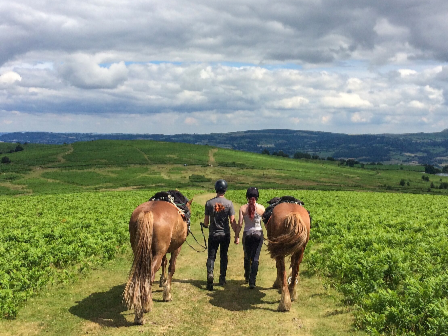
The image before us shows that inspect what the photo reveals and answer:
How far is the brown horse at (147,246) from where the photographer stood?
812 cm

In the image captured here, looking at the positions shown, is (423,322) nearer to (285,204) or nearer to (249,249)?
(285,204)

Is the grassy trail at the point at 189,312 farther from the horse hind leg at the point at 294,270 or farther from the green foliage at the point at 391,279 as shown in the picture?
the green foliage at the point at 391,279

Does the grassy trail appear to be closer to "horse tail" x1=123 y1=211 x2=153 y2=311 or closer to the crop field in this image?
the crop field

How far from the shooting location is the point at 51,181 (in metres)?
91.1

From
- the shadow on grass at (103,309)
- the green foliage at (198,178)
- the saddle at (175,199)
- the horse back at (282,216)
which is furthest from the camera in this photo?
the green foliage at (198,178)

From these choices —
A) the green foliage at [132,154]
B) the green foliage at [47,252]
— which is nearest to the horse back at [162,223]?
the green foliage at [47,252]

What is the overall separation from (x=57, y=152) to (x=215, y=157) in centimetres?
6806

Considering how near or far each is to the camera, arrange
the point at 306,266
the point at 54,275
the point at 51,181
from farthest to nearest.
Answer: the point at 51,181
the point at 306,266
the point at 54,275

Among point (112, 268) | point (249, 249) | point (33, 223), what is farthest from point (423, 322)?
point (33, 223)

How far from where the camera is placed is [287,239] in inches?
350

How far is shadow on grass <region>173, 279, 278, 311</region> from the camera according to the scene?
31.0 feet

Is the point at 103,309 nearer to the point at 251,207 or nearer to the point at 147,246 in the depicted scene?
the point at 147,246

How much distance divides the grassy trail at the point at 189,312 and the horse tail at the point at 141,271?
67 centimetres

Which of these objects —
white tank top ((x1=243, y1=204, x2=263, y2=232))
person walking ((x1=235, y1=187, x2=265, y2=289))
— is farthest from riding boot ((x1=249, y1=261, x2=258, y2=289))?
white tank top ((x1=243, y1=204, x2=263, y2=232))
